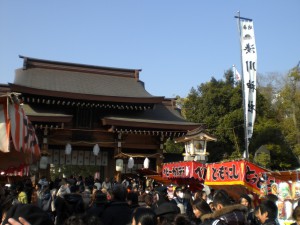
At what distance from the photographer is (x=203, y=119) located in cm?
3353

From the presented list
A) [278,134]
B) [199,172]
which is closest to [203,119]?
[278,134]

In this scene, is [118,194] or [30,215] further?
[118,194]

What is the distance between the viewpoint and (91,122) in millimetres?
22172

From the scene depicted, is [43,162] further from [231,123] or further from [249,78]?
[231,123]

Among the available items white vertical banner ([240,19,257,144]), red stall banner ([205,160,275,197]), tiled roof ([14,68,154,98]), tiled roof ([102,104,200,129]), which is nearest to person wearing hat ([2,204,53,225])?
red stall banner ([205,160,275,197])

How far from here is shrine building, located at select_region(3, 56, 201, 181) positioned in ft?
67.8

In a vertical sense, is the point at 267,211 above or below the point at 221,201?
below

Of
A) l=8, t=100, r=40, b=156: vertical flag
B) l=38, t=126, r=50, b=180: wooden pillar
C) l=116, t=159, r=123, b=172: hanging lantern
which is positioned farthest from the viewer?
l=116, t=159, r=123, b=172: hanging lantern

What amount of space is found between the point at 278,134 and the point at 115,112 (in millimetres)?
14613

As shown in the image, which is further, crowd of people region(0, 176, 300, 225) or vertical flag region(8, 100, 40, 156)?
vertical flag region(8, 100, 40, 156)

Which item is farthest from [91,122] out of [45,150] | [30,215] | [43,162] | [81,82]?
[30,215]

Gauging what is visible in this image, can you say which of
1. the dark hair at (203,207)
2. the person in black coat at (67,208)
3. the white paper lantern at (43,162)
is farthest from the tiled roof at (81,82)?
the person in black coat at (67,208)

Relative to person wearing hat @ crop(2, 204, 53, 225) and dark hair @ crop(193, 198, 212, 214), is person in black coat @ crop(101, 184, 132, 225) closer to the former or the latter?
dark hair @ crop(193, 198, 212, 214)

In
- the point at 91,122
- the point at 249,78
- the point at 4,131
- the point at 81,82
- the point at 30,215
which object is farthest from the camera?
the point at 81,82
